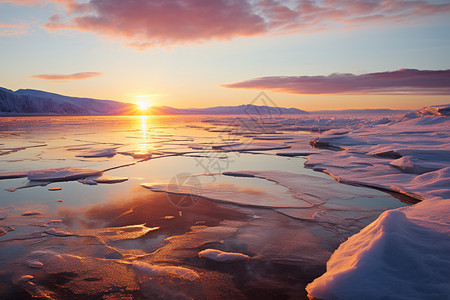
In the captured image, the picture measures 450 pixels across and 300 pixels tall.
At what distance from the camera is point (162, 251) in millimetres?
3707

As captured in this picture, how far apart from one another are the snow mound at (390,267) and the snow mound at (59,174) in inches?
282

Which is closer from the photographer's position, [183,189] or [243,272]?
[243,272]

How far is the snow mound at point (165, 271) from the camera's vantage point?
10.3 ft

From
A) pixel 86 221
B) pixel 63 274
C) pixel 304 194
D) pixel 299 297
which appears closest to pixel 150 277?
pixel 63 274

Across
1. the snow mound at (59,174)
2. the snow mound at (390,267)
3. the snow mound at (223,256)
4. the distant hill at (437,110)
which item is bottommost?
the snow mound at (223,256)

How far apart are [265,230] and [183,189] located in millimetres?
2937

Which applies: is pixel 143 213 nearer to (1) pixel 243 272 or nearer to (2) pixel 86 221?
(2) pixel 86 221

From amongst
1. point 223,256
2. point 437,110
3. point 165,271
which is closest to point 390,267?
point 223,256

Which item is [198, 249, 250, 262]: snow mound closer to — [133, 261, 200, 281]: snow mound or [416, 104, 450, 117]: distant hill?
[133, 261, 200, 281]: snow mound

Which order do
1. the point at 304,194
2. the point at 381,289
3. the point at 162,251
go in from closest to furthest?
the point at 381,289 → the point at 162,251 → the point at 304,194

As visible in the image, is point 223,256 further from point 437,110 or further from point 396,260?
point 437,110

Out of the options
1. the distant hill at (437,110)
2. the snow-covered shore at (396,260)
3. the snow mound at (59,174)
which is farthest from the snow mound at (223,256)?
the distant hill at (437,110)

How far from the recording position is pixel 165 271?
322 centimetres

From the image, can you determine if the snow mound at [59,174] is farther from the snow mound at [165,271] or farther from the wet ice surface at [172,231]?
the snow mound at [165,271]
